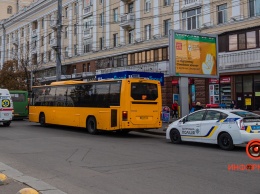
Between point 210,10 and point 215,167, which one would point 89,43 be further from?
point 215,167

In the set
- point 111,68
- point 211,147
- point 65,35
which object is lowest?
point 211,147

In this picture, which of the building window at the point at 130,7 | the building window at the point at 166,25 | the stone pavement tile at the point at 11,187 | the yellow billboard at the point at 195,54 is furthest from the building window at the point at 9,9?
the stone pavement tile at the point at 11,187

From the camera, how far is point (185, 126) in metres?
13.9

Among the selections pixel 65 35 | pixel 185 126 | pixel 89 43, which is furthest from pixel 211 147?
pixel 65 35

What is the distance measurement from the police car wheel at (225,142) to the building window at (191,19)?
1977 cm

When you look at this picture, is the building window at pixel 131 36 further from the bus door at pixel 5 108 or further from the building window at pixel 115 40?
the bus door at pixel 5 108

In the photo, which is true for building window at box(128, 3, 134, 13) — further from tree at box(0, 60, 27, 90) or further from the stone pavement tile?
the stone pavement tile

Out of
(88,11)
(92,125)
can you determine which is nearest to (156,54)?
(88,11)

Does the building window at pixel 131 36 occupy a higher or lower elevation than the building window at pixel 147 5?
lower

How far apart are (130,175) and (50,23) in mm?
49061

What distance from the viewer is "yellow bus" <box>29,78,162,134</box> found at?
16672mm

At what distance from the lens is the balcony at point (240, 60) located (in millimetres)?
25414

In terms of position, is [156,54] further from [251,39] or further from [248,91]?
[248,91]

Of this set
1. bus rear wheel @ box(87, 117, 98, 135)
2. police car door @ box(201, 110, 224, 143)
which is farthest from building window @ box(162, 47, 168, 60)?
police car door @ box(201, 110, 224, 143)
